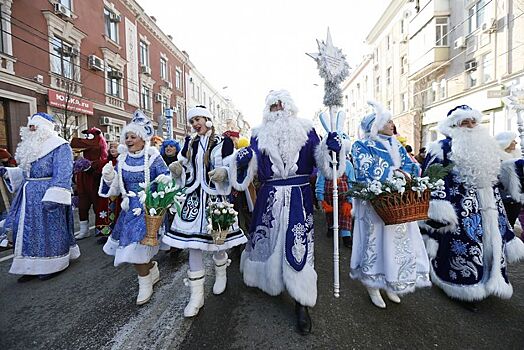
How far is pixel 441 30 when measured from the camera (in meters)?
18.2

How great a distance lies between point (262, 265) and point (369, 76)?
33811 millimetres

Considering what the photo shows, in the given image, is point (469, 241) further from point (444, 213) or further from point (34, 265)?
point (34, 265)

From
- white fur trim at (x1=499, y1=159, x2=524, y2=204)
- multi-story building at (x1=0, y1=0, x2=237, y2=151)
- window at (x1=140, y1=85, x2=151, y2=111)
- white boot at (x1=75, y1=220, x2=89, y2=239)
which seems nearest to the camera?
white fur trim at (x1=499, y1=159, x2=524, y2=204)

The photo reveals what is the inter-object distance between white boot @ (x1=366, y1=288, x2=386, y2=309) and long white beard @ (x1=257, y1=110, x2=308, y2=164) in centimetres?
160

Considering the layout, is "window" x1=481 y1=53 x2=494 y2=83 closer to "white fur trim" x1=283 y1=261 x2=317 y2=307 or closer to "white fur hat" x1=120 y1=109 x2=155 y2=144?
"white fur trim" x1=283 y1=261 x2=317 y2=307

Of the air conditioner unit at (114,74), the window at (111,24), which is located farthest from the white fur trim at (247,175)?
the window at (111,24)

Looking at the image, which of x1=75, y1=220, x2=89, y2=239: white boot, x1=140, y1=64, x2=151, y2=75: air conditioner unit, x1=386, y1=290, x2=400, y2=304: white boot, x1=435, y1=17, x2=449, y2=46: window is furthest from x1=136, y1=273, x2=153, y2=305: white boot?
x1=140, y1=64, x2=151, y2=75: air conditioner unit

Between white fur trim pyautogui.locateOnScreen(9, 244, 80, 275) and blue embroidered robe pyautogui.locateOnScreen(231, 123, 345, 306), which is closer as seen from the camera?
blue embroidered robe pyautogui.locateOnScreen(231, 123, 345, 306)

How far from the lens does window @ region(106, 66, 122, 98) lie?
1758 cm

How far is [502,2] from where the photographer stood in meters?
13.6

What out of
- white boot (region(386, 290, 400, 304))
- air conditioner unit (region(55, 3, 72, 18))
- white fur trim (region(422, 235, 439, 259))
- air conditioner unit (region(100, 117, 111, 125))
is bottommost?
white boot (region(386, 290, 400, 304))

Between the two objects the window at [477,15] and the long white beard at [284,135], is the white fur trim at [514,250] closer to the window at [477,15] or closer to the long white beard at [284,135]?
the long white beard at [284,135]

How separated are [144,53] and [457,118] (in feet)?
77.8

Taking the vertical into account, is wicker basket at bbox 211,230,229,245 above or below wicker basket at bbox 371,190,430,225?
below
